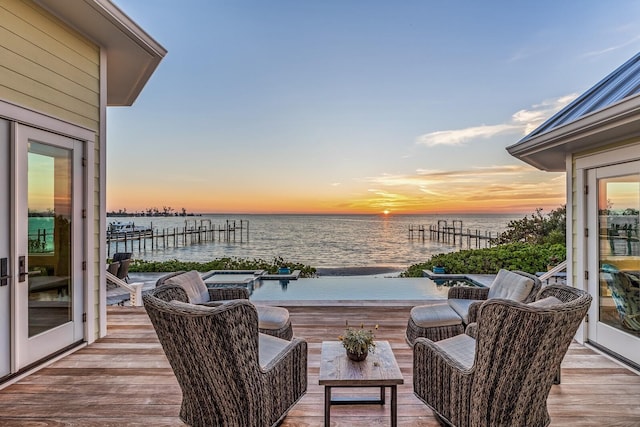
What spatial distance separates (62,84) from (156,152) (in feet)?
25.1

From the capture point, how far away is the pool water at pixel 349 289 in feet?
19.3

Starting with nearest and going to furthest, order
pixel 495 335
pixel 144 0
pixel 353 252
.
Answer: pixel 495 335, pixel 144 0, pixel 353 252

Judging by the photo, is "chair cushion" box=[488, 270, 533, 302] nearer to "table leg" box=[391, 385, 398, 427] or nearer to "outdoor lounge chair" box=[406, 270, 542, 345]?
"outdoor lounge chair" box=[406, 270, 542, 345]

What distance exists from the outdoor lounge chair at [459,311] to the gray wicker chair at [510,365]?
1.11 meters

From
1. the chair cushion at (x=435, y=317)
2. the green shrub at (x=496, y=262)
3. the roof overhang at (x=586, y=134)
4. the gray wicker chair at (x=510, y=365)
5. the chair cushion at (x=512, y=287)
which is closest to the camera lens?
the gray wicker chair at (x=510, y=365)

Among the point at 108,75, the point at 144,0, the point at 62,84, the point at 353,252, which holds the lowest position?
the point at 353,252

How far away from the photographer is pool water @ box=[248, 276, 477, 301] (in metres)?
5.88

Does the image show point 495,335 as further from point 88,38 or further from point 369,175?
point 369,175

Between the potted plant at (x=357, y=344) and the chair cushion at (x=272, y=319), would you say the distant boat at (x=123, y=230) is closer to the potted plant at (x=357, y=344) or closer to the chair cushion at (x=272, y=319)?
the chair cushion at (x=272, y=319)

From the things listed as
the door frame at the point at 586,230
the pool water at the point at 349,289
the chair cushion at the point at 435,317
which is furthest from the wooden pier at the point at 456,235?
the chair cushion at the point at 435,317

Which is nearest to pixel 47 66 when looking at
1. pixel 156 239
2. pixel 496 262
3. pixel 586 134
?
pixel 586 134

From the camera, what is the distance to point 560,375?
292 centimetres

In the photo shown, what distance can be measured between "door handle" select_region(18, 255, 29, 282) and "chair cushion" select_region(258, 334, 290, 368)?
219 cm

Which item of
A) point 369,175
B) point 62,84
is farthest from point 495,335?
point 369,175
